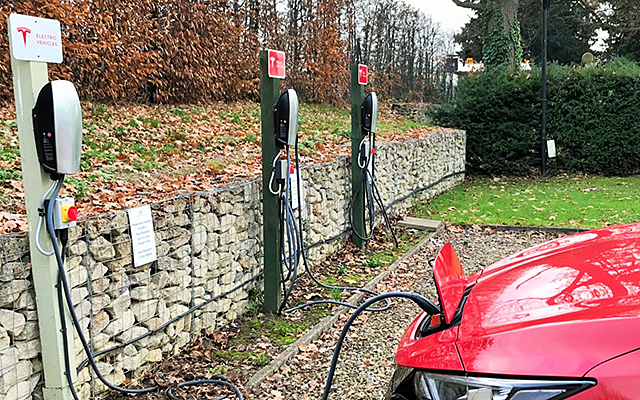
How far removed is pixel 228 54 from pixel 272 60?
5790mm

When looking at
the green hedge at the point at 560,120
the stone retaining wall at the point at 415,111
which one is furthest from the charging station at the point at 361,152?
the stone retaining wall at the point at 415,111

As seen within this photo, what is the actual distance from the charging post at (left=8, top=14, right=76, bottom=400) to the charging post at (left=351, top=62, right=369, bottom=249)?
4.11 meters

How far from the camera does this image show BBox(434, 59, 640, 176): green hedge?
12.9 metres

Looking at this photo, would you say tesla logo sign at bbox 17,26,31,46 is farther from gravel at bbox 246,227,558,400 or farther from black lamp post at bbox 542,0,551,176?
black lamp post at bbox 542,0,551,176

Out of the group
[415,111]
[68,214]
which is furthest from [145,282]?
→ [415,111]

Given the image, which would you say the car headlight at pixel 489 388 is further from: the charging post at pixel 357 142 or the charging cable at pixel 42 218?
the charging post at pixel 357 142

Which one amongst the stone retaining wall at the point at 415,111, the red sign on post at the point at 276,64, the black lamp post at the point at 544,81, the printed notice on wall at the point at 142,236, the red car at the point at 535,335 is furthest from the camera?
the stone retaining wall at the point at 415,111

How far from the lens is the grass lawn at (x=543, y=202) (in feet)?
28.3

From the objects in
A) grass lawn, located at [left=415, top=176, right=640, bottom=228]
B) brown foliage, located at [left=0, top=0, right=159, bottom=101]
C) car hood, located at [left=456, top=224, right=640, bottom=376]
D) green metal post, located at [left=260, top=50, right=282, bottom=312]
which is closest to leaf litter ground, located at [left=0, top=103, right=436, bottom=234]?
brown foliage, located at [left=0, top=0, right=159, bottom=101]

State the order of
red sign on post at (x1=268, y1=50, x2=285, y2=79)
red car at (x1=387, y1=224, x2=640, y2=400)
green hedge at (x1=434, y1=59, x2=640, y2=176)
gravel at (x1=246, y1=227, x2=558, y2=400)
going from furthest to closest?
green hedge at (x1=434, y1=59, x2=640, y2=176) → red sign on post at (x1=268, y1=50, x2=285, y2=79) → gravel at (x1=246, y1=227, x2=558, y2=400) → red car at (x1=387, y1=224, x2=640, y2=400)

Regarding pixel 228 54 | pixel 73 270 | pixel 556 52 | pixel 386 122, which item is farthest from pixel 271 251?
pixel 556 52

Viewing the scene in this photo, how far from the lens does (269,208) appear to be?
4.80 metres

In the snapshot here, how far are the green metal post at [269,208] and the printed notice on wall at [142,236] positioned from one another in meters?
1.24

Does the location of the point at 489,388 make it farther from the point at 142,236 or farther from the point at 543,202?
the point at 543,202
